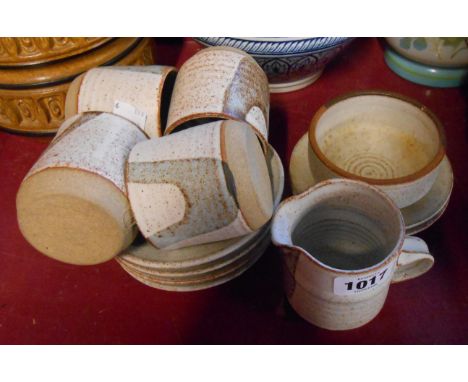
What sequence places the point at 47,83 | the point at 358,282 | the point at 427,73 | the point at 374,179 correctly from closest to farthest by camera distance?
the point at 358,282, the point at 374,179, the point at 47,83, the point at 427,73

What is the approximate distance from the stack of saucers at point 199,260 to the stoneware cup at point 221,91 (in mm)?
93

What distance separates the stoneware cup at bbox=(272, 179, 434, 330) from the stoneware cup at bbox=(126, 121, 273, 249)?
55 millimetres

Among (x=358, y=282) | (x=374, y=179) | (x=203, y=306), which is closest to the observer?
(x=358, y=282)

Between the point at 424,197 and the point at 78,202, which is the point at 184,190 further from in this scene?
the point at 424,197

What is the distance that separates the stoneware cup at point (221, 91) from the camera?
2.27ft

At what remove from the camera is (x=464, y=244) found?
83cm

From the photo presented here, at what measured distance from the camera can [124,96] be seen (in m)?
0.74

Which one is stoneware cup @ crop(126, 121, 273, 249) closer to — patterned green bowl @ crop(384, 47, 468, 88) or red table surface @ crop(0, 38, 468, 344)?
red table surface @ crop(0, 38, 468, 344)

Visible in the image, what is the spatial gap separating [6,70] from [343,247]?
71cm

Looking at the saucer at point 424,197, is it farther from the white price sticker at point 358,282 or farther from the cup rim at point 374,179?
the white price sticker at point 358,282

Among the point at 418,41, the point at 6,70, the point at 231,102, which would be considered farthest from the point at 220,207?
the point at 418,41

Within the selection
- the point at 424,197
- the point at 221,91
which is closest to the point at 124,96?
the point at 221,91

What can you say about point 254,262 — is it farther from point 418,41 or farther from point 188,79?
point 418,41

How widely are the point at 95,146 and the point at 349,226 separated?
0.40 metres
